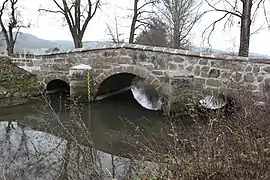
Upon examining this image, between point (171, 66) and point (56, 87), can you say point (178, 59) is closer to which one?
point (171, 66)

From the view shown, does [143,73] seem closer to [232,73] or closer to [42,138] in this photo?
[232,73]

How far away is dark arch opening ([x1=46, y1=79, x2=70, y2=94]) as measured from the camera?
13108 millimetres

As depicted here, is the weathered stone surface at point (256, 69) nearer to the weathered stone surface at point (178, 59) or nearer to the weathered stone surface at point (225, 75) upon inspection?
the weathered stone surface at point (225, 75)

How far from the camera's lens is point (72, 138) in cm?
473

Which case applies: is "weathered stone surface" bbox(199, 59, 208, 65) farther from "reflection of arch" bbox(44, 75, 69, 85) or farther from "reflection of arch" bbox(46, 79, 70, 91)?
"reflection of arch" bbox(46, 79, 70, 91)

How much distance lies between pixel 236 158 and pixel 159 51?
730 centimetres

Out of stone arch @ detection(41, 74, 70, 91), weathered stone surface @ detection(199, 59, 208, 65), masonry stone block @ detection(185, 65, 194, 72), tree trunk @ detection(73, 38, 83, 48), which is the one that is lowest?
stone arch @ detection(41, 74, 70, 91)

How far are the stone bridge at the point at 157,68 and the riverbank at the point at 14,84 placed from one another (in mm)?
286

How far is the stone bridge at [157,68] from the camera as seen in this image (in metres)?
9.04

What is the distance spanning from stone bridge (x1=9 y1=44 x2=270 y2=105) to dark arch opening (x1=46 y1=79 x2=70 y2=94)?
1.06 feet

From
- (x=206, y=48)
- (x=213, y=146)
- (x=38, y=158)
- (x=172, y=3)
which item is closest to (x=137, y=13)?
(x=172, y=3)

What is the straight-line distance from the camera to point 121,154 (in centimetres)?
638

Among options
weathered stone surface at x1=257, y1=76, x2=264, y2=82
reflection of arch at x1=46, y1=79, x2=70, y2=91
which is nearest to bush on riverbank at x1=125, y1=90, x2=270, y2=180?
weathered stone surface at x1=257, y1=76, x2=264, y2=82

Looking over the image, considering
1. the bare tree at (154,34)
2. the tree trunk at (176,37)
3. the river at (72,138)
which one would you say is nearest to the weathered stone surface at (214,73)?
the river at (72,138)
